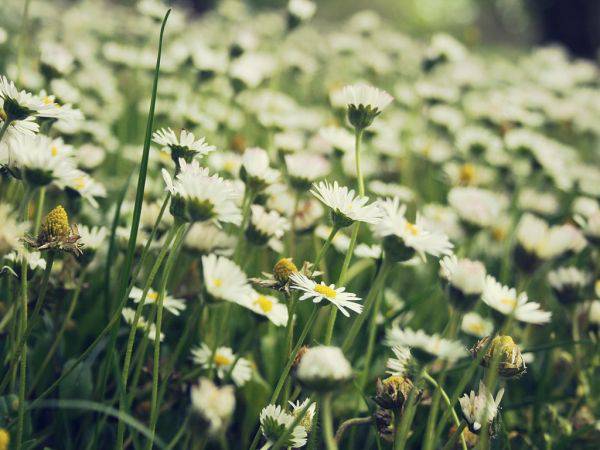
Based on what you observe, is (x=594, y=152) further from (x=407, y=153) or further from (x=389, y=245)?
(x=389, y=245)

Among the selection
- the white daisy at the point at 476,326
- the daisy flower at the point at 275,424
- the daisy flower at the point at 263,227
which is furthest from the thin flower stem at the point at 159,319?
the white daisy at the point at 476,326

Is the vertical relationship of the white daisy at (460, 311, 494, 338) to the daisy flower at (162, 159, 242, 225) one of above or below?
below

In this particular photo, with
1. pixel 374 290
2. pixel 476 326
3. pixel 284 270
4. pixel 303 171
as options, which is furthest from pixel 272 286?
pixel 476 326

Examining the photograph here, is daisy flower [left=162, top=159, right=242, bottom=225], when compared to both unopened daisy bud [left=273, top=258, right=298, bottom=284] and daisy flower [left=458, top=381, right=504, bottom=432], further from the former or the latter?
daisy flower [left=458, top=381, right=504, bottom=432]

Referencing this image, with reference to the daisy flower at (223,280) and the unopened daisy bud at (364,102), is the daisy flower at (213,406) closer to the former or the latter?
the daisy flower at (223,280)

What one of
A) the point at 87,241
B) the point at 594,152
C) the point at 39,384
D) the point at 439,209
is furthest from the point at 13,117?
the point at 594,152

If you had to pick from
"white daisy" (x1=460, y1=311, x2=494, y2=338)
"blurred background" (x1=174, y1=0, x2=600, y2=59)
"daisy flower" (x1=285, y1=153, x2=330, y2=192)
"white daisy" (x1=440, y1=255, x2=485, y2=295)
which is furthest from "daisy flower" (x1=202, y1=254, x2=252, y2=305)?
"blurred background" (x1=174, y1=0, x2=600, y2=59)
